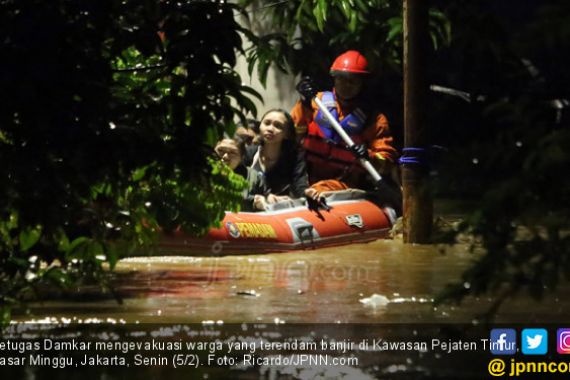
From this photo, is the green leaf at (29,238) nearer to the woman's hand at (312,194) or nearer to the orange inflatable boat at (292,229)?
the orange inflatable boat at (292,229)

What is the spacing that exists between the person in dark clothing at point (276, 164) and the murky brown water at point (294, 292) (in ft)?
5.12

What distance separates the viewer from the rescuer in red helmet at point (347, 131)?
1664cm

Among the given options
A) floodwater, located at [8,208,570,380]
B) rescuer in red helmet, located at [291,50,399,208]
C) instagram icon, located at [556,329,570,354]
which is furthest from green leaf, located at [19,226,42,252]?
rescuer in red helmet, located at [291,50,399,208]

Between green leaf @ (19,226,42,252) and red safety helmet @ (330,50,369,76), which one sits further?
red safety helmet @ (330,50,369,76)

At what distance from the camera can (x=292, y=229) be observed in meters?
14.9

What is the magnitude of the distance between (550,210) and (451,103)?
0.56 meters

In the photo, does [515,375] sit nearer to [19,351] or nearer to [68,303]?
[19,351]

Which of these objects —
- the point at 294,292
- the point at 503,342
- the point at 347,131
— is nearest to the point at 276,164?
the point at 347,131

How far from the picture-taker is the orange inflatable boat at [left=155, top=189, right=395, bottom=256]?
554 inches

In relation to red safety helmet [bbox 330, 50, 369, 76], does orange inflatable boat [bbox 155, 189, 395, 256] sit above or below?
below

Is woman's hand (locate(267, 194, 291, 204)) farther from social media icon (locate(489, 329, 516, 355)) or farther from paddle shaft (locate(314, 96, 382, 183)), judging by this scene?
social media icon (locate(489, 329, 516, 355))

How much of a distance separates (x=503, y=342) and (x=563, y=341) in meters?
0.32

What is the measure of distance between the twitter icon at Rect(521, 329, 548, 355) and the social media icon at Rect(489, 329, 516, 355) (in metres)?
0.06

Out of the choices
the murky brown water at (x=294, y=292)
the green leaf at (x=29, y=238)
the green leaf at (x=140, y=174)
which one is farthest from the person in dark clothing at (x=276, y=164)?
the green leaf at (x=29, y=238)
